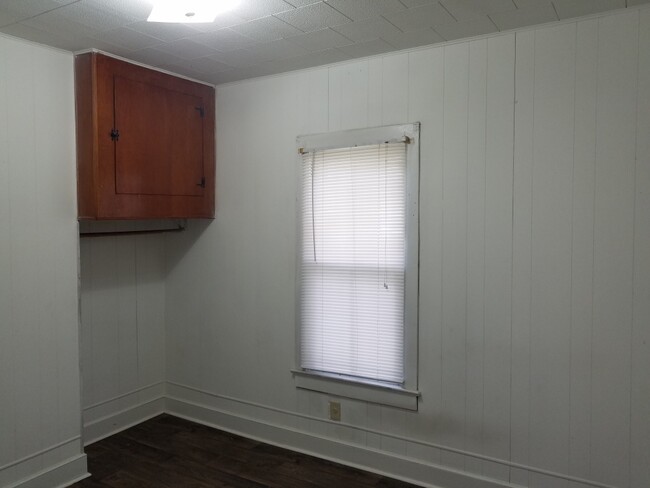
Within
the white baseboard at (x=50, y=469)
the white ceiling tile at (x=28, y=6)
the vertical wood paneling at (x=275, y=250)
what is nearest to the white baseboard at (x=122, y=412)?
the white baseboard at (x=50, y=469)

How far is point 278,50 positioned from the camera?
2.88 metres

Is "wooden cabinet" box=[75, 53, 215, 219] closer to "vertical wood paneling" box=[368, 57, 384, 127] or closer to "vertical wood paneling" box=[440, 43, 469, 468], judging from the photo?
"vertical wood paneling" box=[368, 57, 384, 127]

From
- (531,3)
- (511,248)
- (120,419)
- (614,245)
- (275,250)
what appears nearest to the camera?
(531,3)

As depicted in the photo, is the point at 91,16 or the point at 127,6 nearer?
the point at 127,6

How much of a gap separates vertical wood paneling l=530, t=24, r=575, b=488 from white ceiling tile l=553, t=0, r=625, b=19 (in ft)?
0.32

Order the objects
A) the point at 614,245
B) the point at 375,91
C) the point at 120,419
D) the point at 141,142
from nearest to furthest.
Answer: the point at 614,245 → the point at 375,91 → the point at 141,142 → the point at 120,419

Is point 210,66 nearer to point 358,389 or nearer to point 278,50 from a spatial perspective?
point 278,50

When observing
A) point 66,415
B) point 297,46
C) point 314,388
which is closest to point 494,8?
point 297,46

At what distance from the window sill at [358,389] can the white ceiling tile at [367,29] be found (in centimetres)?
192

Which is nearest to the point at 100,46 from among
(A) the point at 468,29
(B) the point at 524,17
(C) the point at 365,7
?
(C) the point at 365,7

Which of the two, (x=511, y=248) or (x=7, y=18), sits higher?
(x=7, y=18)

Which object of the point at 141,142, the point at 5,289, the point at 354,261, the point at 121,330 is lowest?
the point at 121,330

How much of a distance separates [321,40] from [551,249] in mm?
1590

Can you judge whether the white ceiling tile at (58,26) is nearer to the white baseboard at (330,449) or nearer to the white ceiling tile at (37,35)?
the white ceiling tile at (37,35)
